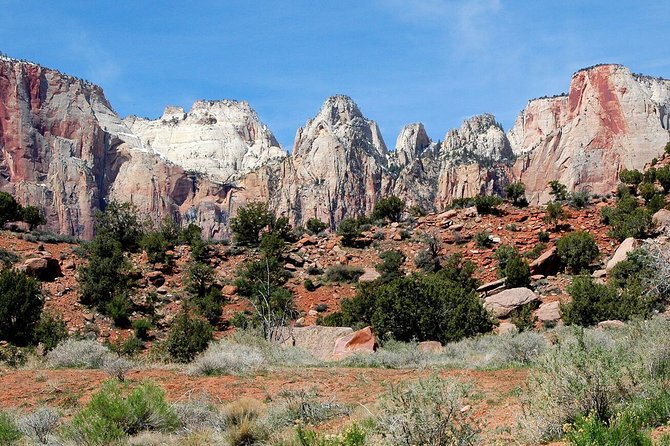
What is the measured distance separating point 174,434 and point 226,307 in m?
22.2

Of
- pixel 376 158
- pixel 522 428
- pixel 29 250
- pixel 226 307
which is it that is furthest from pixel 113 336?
pixel 376 158

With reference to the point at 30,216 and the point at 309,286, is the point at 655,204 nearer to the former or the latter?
the point at 309,286

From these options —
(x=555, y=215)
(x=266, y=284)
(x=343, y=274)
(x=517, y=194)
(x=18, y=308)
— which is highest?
(x=517, y=194)

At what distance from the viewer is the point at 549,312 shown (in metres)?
24.2

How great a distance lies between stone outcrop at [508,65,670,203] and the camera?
96812 millimetres

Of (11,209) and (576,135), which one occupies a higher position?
(576,135)

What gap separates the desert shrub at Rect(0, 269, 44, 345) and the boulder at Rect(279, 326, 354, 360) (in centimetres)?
1010

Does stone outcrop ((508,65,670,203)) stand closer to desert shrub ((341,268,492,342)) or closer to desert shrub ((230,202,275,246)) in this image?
desert shrub ((230,202,275,246))

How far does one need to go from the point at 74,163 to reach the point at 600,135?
96.0 meters

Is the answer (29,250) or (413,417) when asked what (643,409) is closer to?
(413,417)

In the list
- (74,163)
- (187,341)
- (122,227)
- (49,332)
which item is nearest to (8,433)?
(187,341)

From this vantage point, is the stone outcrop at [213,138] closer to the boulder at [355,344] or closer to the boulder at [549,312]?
the boulder at [549,312]

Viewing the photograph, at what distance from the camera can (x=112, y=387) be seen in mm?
8586

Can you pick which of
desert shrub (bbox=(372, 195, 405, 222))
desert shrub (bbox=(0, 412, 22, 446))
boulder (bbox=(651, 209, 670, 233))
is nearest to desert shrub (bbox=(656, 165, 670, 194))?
boulder (bbox=(651, 209, 670, 233))
